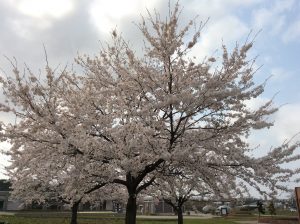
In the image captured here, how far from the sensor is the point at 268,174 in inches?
416

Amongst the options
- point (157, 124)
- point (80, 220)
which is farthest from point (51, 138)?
point (80, 220)

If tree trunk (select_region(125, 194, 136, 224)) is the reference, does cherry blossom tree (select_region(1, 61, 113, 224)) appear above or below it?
above

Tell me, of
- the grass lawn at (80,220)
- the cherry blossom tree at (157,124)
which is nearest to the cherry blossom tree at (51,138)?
the cherry blossom tree at (157,124)

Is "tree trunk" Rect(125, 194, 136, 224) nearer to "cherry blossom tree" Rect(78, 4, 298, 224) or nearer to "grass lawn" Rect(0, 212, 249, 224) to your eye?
"cherry blossom tree" Rect(78, 4, 298, 224)

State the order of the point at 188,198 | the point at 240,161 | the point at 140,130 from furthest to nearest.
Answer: the point at 188,198 → the point at 240,161 → the point at 140,130

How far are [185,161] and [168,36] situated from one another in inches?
153

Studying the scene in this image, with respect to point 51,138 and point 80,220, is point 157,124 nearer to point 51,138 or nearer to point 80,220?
point 51,138

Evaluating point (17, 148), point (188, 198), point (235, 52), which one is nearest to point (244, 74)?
point (235, 52)

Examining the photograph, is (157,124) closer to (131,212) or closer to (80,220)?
(131,212)

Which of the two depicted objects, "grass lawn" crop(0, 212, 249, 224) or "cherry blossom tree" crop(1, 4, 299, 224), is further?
"grass lawn" crop(0, 212, 249, 224)

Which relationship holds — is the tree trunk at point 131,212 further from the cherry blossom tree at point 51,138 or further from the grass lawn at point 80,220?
the grass lawn at point 80,220

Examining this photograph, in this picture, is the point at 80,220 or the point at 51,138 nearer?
the point at 51,138

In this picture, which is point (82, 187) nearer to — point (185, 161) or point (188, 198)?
point (185, 161)

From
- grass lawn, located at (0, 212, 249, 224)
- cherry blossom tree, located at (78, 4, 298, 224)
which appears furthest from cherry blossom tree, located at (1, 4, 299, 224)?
grass lawn, located at (0, 212, 249, 224)
